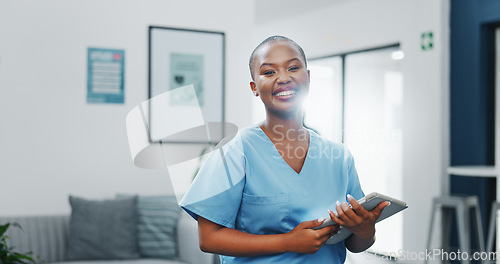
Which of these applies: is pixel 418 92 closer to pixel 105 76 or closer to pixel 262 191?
pixel 105 76

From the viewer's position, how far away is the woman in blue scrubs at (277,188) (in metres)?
0.64

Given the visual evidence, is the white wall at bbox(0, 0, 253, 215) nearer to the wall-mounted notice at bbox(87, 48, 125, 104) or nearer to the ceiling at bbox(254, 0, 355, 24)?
the wall-mounted notice at bbox(87, 48, 125, 104)

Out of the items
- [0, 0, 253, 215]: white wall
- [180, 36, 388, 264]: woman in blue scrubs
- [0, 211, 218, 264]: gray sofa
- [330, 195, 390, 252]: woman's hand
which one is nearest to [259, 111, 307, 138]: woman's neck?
[180, 36, 388, 264]: woman in blue scrubs

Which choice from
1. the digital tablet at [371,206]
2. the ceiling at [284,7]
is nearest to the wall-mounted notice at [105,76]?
the ceiling at [284,7]

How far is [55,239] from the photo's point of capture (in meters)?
2.55

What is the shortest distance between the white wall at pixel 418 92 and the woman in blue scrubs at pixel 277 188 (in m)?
3.05

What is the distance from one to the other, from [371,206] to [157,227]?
2.08 m

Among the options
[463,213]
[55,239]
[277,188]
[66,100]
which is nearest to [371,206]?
[277,188]

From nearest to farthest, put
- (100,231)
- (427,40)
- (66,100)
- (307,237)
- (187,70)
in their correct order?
1. (307,237)
2. (100,231)
3. (66,100)
4. (187,70)
5. (427,40)

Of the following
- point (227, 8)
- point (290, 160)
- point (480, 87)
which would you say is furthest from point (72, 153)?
point (480, 87)

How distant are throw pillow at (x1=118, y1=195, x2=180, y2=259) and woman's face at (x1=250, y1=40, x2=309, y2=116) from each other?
6.72 feet

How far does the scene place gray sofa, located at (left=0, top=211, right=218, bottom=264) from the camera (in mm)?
2447

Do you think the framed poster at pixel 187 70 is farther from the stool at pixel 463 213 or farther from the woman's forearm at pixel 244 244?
the woman's forearm at pixel 244 244

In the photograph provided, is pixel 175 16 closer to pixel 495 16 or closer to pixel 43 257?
pixel 43 257
